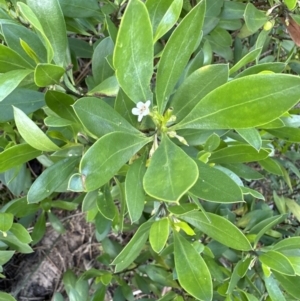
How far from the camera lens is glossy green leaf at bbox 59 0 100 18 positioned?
987 mm

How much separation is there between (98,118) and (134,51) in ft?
0.45

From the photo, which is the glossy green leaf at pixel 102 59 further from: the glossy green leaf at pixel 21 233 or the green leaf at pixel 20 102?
the glossy green leaf at pixel 21 233

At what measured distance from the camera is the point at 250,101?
0.63 metres

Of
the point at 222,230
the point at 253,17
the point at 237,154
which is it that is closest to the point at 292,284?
the point at 222,230

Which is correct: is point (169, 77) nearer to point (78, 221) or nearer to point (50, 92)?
point (50, 92)

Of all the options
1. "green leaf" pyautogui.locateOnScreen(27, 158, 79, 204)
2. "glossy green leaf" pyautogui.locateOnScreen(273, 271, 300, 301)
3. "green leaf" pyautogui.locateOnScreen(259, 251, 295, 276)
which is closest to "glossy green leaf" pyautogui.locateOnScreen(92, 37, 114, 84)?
"green leaf" pyautogui.locateOnScreen(27, 158, 79, 204)

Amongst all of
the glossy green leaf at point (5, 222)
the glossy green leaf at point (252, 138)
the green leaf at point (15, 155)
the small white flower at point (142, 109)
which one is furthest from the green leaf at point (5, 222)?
the glossy green leaf at point (252, 138)

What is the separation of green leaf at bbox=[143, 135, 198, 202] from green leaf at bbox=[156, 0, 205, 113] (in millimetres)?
131

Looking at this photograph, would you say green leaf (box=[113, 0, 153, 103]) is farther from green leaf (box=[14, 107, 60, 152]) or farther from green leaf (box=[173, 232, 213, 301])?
green leaf (box=[173, 232, 213, 301])

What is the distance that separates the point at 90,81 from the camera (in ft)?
3.61

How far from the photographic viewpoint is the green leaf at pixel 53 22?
0.76 meters

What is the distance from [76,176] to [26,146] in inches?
6.9

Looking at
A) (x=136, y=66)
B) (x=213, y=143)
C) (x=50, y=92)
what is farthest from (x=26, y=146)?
(x=213, y=143)

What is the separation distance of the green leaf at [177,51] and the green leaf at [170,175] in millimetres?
A: 131
